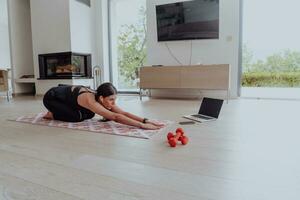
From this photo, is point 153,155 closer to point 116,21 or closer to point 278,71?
point 278,71

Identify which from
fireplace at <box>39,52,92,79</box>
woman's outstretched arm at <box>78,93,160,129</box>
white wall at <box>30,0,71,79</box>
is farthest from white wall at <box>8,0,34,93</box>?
woman's outstretched arm at <box>78,93,160,129</box>

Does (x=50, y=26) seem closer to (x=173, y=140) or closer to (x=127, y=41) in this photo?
(x=127, y=41)

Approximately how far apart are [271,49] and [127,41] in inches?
124

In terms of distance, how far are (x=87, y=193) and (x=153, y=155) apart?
553 mm

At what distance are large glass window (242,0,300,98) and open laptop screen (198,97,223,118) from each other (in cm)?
210

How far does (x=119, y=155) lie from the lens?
4.95 feet

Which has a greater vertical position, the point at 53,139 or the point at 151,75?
the point at 151,75

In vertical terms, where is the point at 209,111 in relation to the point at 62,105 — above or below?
below

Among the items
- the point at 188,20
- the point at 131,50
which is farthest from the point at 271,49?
the point at 131,50

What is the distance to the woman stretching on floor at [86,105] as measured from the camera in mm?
2121

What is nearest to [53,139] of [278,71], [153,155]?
[153,155]

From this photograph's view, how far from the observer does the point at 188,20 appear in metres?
4.53

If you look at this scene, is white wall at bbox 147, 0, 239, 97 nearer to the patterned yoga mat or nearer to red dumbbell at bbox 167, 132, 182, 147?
the patterned yoga mat

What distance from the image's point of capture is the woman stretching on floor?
6.96 feet
